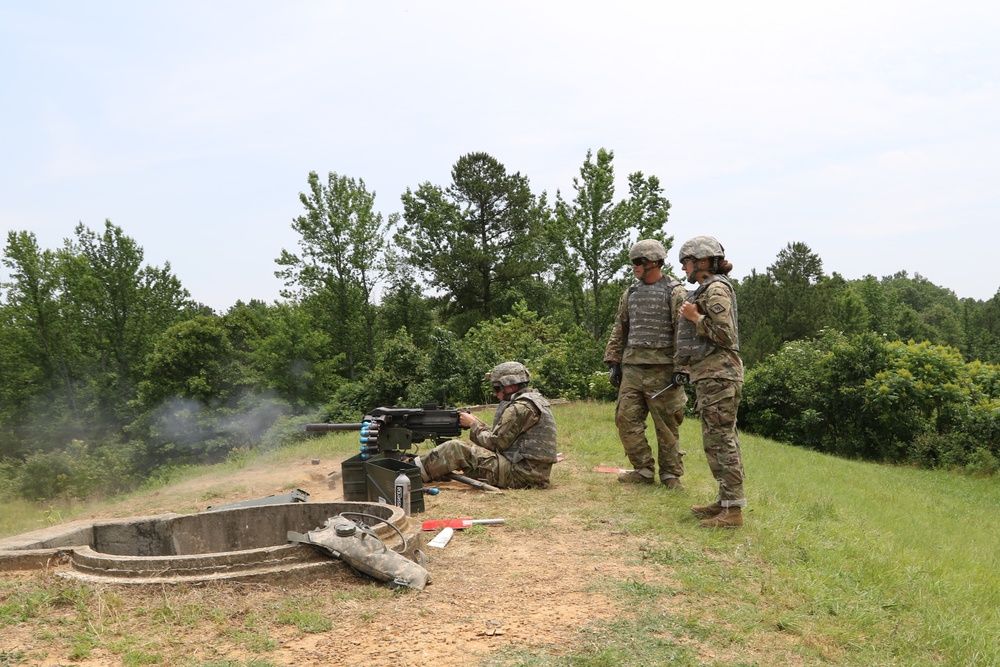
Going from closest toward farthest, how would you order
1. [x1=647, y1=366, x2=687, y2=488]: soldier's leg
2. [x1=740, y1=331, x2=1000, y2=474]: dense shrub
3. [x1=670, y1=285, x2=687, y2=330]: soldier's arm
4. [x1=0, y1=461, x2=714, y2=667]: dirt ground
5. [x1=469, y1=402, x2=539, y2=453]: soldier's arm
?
[x1=0, y1=461, x2=714, y2=667]: dirt ground
[x1=647, y1=366, x2=687, y2=488]: soldier's leg
[x1=670, y1=285, x2=687, y2=330]: soldier's arm
[x1=469, y1=402, x2=539, y2=453]: soldier's arm
[x1=740, y1=331, x2=1000, y2=474]: dense shrub

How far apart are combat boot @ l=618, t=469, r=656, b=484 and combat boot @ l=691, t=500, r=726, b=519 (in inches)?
61.2

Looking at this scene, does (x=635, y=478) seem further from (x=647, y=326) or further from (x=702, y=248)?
(x=702, y=248)

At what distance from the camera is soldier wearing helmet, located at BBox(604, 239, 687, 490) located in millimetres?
7449

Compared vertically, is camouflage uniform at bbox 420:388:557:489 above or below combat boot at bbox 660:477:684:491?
above

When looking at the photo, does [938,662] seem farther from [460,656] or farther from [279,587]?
[279,587]

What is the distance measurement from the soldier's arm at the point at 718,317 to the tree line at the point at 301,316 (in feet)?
58.2

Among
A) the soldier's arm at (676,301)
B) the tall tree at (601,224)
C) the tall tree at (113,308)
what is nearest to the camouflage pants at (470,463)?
the soldier's arm at (676,301)

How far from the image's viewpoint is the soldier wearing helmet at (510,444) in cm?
788

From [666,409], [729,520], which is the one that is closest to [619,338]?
[666,409]

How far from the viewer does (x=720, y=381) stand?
617 cm

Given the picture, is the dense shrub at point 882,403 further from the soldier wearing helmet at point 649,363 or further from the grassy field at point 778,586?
the soldier wearing helmet at point 649,363

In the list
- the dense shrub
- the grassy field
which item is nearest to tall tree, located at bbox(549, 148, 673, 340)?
the dense shrub

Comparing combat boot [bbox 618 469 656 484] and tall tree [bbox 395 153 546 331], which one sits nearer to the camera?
combat boot [bbox 618 469 656 484]

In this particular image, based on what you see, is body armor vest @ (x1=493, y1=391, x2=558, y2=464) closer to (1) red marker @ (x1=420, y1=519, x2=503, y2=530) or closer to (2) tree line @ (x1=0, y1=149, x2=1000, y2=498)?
(1) red marker @ (x1=420, y1=519, x2=503, y2=530)
